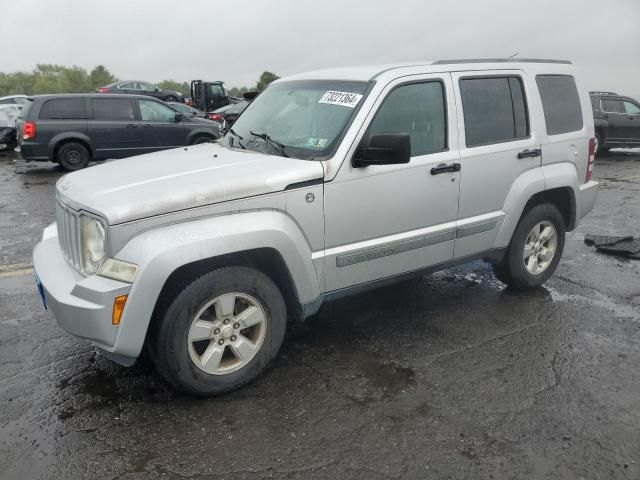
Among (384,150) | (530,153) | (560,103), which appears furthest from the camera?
(560,103)

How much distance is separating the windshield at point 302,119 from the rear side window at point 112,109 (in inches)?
349

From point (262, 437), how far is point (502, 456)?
1.19 metres

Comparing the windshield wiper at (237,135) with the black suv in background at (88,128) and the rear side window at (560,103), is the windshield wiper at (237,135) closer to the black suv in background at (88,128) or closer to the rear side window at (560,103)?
the rear side window at (560,103)

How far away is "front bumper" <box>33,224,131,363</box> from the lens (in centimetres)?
283

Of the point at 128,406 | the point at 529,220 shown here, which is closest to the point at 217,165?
the point at 128,406

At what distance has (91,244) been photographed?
120 inches

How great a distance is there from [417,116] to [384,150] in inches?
27.2

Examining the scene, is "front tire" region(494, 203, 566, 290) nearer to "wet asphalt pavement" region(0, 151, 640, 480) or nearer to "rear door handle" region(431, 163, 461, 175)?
"wet asphalt pavement" region(0, 151, 640, 480)

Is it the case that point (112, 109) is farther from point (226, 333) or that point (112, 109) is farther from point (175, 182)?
point (226, 333)

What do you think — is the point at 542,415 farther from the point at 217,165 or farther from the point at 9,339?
the point at 9,339

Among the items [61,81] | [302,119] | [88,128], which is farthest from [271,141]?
[61,81]

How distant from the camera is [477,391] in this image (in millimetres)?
3336

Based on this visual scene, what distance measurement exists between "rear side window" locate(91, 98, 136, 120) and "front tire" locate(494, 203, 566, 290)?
32.8ft

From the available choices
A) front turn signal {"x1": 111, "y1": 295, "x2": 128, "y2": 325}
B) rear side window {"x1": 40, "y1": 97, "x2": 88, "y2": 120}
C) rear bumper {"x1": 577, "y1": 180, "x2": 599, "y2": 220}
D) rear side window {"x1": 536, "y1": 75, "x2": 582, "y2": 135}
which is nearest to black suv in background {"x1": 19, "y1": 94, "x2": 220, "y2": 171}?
rear side window {"x1": 40, "y1": 97, "x2": 88, "y2": 120}
